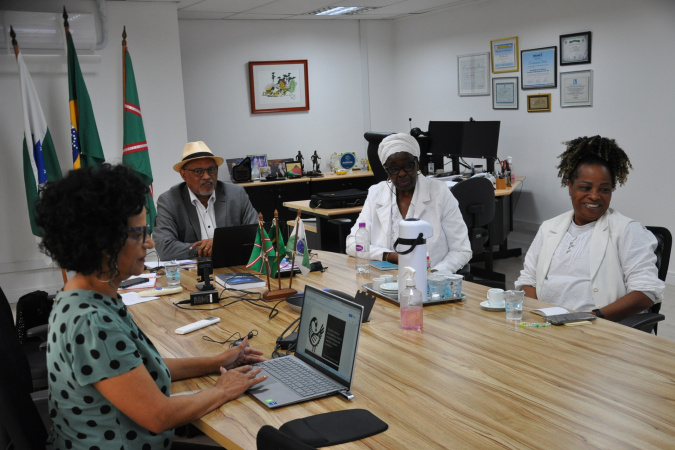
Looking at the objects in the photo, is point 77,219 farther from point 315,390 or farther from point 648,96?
point 648,96

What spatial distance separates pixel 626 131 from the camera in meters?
6.16

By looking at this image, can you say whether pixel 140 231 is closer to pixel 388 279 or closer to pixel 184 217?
pixel 388 279

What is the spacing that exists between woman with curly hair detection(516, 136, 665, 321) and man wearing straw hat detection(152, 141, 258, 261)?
2.01 meters

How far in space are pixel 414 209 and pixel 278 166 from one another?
460cm

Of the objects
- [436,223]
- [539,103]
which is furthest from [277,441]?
[539,103]

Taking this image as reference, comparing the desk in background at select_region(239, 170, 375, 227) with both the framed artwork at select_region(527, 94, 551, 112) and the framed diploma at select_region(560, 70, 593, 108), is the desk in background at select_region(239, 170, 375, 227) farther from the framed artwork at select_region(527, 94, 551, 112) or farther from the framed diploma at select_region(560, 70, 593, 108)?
the framed diploma at select_region(560, 70, 593, 108)

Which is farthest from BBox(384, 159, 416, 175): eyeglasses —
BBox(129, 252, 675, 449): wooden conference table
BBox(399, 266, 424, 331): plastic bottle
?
BBox(399, 266, 424, 331): plastic bottle

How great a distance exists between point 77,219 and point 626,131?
5.54 m

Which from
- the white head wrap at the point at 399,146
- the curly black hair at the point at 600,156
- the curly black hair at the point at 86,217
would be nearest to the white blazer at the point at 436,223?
the white head wrap at the point at 399,146

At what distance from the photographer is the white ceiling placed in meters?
6.90

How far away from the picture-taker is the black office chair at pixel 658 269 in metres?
2.67

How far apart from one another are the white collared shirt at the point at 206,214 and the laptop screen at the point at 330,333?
2.18 meters

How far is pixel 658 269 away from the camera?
296 centimetres

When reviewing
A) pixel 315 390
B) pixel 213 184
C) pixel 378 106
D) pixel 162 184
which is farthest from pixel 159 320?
pixel 378 106
